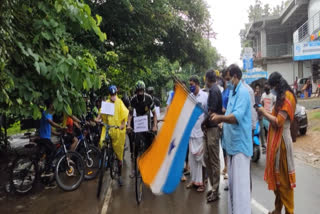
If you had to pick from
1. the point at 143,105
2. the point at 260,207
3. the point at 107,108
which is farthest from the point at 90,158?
the point at 260,207

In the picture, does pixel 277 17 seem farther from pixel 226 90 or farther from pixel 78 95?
pixel 78 95

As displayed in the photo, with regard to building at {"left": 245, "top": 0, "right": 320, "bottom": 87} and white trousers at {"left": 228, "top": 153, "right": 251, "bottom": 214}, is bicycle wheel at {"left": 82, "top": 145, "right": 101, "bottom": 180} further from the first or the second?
building at {"left": 245, "top": 0, "right": 320, "bottom": 87}

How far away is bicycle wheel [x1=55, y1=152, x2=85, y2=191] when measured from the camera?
552 cm

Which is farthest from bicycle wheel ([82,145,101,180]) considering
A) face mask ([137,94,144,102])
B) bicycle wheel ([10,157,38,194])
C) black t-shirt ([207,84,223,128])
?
black t-shirt ([207,84,223,128])

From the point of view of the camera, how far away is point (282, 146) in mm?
3568

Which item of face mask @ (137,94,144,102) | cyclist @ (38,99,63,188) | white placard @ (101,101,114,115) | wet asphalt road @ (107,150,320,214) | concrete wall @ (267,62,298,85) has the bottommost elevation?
wet asphalt road @ (107,150,320,214)

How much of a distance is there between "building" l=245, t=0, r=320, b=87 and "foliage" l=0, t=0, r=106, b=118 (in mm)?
19349

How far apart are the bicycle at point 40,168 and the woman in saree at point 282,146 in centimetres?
380

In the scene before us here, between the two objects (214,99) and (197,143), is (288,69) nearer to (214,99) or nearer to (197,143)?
(197,143)

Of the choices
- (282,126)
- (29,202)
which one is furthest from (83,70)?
(29,202)

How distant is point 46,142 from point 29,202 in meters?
1.19

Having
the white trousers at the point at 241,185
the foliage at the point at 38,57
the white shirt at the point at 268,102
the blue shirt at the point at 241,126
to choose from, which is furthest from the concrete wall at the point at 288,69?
the foliage at the point at 38,57

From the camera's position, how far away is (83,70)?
318 cm

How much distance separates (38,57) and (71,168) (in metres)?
3.30
